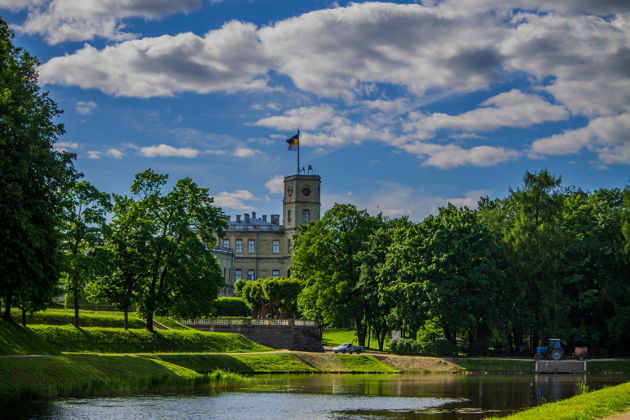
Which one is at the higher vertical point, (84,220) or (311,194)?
(311,194)

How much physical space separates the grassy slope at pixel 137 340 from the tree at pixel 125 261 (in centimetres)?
260

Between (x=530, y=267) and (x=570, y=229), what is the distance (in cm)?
545

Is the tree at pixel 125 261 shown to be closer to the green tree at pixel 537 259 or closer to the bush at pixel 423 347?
the bush at pixel 423 347

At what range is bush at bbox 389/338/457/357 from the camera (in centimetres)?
6228

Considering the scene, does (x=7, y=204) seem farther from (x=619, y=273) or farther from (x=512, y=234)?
(x=619, y=273)

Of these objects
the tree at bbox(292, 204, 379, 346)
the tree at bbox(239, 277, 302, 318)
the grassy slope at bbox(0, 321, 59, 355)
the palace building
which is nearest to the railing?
the tree at bbox(292, 204, 379, 346)

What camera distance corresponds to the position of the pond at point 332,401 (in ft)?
91.6

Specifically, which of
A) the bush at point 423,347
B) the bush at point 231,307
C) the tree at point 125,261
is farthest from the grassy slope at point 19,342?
the bush at point 231,307

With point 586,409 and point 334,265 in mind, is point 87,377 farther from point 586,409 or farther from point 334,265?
point 334,265

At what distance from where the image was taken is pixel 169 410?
1139 inches

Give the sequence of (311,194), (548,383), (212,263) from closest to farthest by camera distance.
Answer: (548,383) < (212,263) < (311,194)

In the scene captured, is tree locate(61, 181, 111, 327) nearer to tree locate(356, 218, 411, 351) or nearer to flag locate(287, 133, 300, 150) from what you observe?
tree locate(356, 218, 411, 351)

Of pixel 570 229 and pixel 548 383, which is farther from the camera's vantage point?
pixel 570 229

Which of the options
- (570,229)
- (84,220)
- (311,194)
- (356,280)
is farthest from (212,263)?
(311,194)
